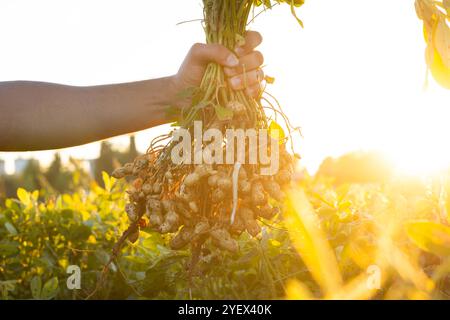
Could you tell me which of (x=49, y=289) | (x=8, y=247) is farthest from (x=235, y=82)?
(x=8, y=247)

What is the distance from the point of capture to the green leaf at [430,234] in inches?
37.6

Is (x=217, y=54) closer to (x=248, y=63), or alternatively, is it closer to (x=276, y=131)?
(x=248, y=63)

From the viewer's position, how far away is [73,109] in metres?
1.81

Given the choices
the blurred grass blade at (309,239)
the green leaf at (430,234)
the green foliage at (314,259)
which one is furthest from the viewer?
the blurred grass blade at (309,239)

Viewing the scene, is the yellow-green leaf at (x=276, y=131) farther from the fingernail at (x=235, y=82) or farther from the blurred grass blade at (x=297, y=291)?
the blurred grass blade at (x=297, y=291)

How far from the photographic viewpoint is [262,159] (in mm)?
1396

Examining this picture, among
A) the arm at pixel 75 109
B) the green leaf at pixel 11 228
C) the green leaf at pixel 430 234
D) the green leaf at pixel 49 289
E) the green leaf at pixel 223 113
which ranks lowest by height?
the green leaf at pixel 49 289

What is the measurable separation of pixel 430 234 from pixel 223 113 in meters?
0.61

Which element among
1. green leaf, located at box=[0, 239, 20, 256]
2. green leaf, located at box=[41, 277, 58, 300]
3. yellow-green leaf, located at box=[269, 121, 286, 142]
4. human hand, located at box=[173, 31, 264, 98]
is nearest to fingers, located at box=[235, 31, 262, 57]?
human hand, located at box=[173, 31, 264, 98]

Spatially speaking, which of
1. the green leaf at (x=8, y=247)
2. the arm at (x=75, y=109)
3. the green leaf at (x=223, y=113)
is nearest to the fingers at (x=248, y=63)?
the green leaf at (x=223, y=113)

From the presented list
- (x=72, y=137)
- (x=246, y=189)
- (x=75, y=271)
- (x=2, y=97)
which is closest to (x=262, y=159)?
(x=246, y=189)

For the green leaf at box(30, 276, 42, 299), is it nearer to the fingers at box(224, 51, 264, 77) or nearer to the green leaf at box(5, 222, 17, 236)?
the green leaf at box(5, 222, 17, 236)

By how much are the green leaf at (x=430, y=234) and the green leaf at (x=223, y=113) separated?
22.7 inches

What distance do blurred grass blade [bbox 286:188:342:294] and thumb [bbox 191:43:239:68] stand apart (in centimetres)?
39
